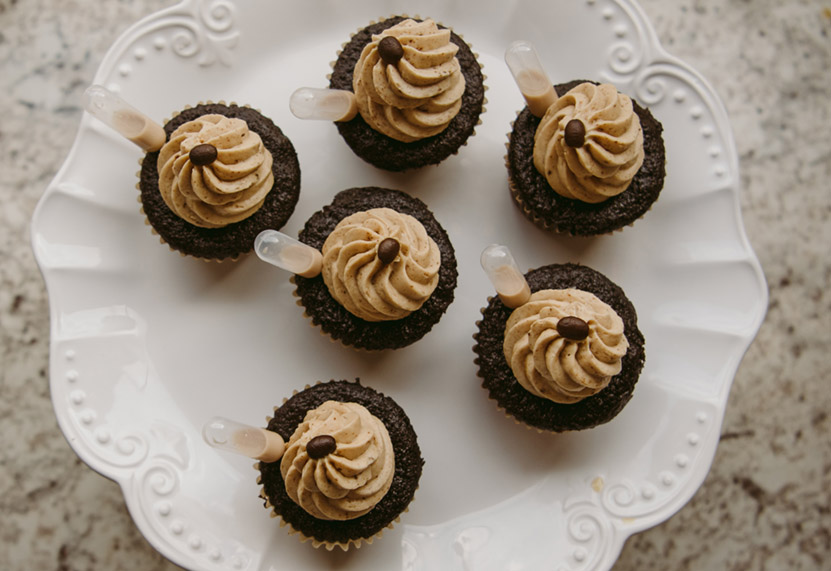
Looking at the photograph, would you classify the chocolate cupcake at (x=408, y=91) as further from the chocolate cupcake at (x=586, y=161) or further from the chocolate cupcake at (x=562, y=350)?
the chocolate cupcake at (x=562, y=350)

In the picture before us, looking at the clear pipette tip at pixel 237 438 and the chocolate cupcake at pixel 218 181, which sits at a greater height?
the chocolate cupcake at pixel 218 181

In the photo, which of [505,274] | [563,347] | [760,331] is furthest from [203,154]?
[760,331]

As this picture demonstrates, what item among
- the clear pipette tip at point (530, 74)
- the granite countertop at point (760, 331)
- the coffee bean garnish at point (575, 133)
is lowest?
the granite countertop at point (760, 331)

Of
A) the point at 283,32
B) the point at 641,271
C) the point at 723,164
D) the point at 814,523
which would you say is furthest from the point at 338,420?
the point at 814,523

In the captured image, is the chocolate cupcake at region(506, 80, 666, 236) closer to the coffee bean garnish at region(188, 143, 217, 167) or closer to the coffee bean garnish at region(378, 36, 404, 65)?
the coffee bean garnish at region(378, 36, 404, 65)

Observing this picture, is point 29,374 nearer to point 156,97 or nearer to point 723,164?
point 156,97

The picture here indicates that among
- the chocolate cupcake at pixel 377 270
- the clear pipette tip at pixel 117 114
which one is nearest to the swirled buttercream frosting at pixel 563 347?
the chocolate cupcake at pixel 377 270

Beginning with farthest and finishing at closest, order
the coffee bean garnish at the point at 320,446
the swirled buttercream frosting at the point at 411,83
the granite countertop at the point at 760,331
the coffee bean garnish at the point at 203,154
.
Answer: the granite countertop at the point at 760,331, the swirled buttercream frosting at the point at 411,83, the coffee bean garnish at the point at 203,154, the coffee bean garnish at the point at 320,446
